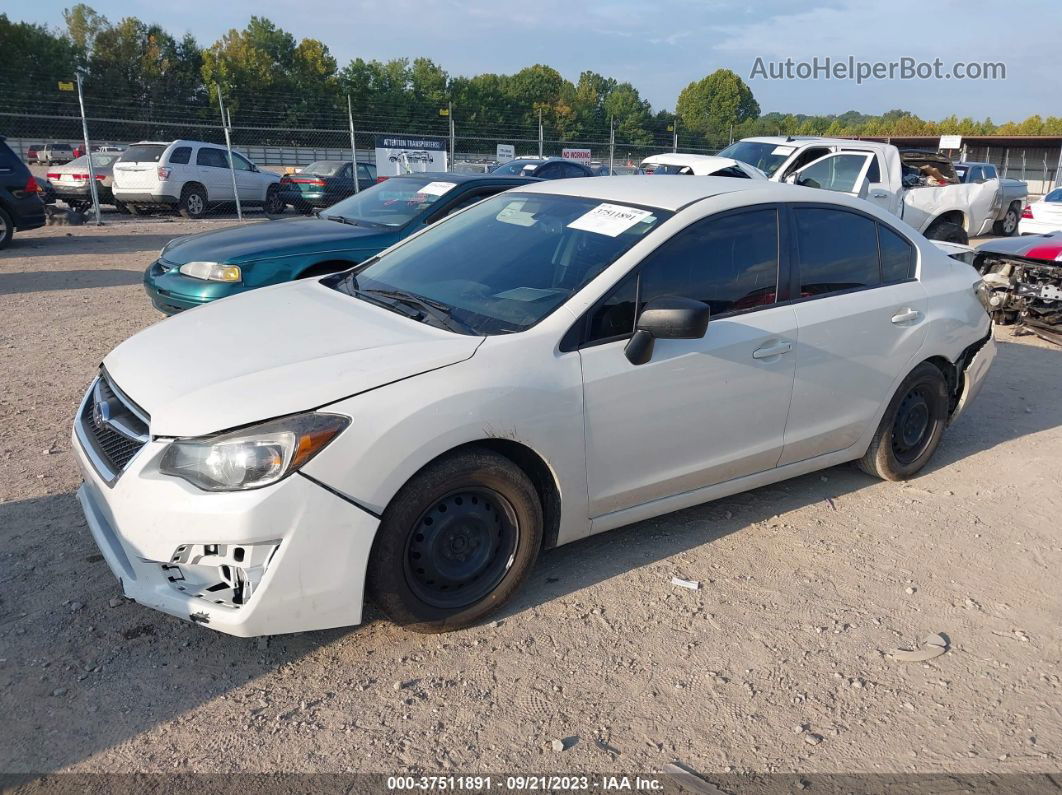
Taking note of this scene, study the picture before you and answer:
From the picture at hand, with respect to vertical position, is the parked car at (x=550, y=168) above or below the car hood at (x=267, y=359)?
above

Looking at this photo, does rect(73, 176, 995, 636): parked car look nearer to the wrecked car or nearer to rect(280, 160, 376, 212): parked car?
the wrecked car

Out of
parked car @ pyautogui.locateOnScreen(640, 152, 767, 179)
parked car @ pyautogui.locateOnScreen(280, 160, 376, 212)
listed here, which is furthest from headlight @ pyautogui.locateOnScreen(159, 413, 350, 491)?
parked car @ pyautogui.locateOnScreen(280, 160, 376, 212)

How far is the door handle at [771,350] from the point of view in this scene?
3.99 m

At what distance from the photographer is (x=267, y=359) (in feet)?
10.7

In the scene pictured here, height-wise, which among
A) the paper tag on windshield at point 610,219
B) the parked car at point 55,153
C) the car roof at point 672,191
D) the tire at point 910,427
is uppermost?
the parked car at point 55,153

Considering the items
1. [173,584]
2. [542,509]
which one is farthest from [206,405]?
[542,509]

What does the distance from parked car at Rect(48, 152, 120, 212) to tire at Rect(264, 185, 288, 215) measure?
3.19 m

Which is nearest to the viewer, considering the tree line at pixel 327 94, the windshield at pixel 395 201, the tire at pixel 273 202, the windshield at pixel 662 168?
the windshield at pixel 395 201

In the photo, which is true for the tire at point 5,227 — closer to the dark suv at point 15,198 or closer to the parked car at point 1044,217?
the dark suv at point 15,198

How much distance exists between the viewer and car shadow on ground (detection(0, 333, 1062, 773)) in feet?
9.34

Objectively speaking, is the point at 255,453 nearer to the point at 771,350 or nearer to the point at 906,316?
the point at 771,350

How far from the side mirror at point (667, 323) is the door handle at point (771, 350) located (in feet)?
2.14

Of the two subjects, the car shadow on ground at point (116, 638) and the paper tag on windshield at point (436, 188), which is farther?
the paper tag on windshield at point (436, 188)

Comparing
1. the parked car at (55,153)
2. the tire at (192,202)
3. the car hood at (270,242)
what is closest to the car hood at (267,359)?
the car hood at (270,242)
